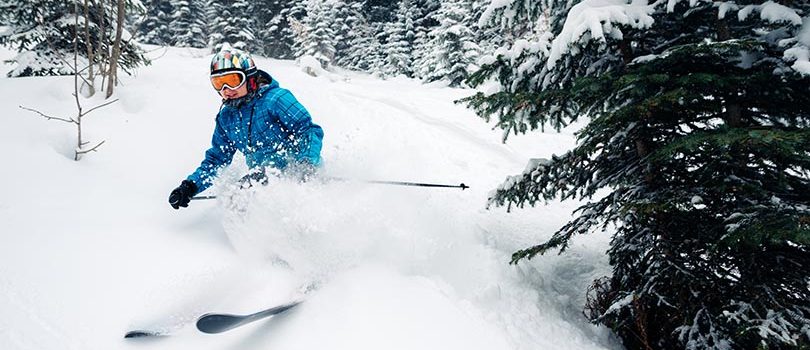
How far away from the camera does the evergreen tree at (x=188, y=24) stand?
3878 cm

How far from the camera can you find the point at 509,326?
320 cm

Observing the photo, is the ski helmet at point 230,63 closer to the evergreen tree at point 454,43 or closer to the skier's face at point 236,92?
the skier's face at point 236,92

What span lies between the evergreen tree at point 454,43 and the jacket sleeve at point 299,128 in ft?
65.6

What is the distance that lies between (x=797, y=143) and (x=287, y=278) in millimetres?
3708

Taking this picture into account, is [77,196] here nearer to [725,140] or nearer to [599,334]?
[599,334]

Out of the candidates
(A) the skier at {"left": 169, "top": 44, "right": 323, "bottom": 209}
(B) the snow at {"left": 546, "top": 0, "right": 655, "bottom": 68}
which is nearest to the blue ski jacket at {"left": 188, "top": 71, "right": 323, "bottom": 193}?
(A) the skier at {"left": 169, "top": 44, "right": 323, "bottom": 209}

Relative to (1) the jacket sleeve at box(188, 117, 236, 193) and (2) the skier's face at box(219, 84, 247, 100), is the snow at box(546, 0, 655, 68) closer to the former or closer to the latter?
(2) the skier's face at box(219, 84, 247, 100)

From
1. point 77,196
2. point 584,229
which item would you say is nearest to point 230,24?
point 77,196

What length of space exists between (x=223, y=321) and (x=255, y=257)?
1176mm

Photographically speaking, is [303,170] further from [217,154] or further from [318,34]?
[318,34]

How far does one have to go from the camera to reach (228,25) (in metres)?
35.7

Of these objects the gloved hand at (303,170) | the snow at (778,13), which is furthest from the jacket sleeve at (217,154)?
the snow at (778,13)

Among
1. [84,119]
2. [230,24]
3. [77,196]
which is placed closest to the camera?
[77,196]

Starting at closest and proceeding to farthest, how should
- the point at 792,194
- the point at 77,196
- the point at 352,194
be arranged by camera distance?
the point at 792,194
the point at 77,196
the point at 352,194
